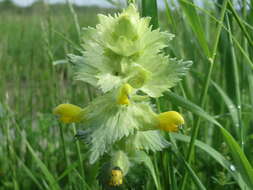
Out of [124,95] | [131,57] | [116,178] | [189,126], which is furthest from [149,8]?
[189,126]

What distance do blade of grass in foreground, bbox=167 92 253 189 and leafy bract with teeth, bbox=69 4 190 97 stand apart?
3.0 inches

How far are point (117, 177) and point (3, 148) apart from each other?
3.01 ft

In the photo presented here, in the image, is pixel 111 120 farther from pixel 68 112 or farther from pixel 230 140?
pixel 230 140

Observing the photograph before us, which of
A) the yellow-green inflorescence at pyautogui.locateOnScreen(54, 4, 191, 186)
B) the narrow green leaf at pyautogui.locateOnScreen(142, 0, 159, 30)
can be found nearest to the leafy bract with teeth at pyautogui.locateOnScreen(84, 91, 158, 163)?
the yellow-green inflorescence at pyautogui.locateOnScreen(54, 4, 191, 186)

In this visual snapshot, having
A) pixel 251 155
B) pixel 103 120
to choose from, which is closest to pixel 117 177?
pixel 103 120

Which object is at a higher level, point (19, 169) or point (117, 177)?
point (117, 177)

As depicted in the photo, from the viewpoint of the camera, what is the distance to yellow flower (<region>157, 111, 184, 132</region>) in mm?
692

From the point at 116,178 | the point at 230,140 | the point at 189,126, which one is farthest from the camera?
the point at 189,126

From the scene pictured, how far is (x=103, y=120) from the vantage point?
0.71m

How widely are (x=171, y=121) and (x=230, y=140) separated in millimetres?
157

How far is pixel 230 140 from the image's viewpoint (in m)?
0.78

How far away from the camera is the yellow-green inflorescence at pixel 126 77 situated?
69 centimetres

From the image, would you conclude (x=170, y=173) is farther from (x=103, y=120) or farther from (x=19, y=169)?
(x=19, y=169)

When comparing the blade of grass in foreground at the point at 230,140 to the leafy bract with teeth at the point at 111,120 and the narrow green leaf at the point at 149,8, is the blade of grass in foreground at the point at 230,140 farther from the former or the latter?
the narrow green leaf at the point at 149,8
